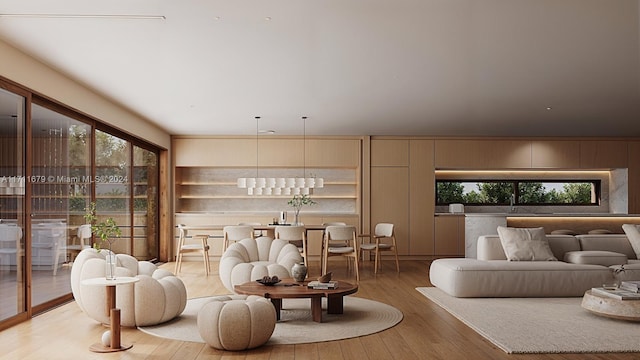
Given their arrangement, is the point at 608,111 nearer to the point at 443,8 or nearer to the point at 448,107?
the point at 448,107

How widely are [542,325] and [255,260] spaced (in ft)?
12.4

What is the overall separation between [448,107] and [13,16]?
5.81 metres

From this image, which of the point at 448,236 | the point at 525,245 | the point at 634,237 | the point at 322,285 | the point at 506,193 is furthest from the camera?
the point at 506,193

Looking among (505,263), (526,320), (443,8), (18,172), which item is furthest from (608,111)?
(18,172)

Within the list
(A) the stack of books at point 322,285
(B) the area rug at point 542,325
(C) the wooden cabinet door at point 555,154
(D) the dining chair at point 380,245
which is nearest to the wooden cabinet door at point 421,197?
(D) the dining chair at point 380,245

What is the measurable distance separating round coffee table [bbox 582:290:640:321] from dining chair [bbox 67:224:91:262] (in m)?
5.54

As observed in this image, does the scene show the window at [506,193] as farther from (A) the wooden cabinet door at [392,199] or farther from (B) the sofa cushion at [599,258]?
(B) the sofa cushion at [599,258]

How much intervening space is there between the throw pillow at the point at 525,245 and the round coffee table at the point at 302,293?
275 centimetres

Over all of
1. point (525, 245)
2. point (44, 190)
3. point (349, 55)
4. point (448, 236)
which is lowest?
point (448, 236)

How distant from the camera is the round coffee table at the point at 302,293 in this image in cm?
568

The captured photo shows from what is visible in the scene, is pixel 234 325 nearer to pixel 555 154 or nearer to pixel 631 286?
pixel 631 286

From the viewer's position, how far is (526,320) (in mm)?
5875

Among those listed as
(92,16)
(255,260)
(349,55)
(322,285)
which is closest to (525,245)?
(322,285)

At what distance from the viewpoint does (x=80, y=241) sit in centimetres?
728
